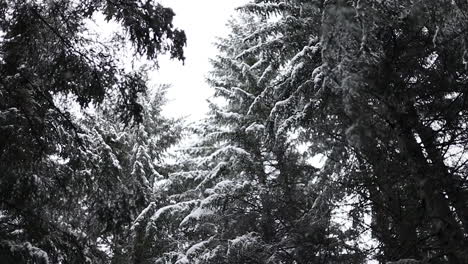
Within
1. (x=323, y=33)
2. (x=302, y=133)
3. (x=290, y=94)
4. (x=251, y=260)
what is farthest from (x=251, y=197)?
(x=323, y=33)

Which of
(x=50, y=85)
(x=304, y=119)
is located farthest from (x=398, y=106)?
(x=50, y=85)

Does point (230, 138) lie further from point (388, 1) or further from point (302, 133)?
point (388, 1)

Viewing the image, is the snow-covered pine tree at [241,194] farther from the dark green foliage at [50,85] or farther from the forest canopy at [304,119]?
the dark green foliage at [50,85]

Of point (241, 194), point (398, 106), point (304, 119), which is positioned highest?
point (241, 194)

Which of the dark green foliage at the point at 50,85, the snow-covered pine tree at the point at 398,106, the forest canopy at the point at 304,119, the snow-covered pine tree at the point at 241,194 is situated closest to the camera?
the snow-covered pine tree at the point at 398,106

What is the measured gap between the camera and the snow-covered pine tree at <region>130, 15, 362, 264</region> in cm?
978

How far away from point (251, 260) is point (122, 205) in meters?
4.13

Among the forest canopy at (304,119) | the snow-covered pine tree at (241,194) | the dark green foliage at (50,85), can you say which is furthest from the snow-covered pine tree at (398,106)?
the dark green foliage at (50,85)

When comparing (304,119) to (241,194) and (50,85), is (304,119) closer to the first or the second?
(241,194)

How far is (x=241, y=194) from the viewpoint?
428 inches

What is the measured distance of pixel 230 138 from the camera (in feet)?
40.5

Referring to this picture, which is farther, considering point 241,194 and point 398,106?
point 241,194

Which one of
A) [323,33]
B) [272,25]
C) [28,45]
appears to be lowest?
[323,33]

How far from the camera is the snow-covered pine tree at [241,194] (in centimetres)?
978
